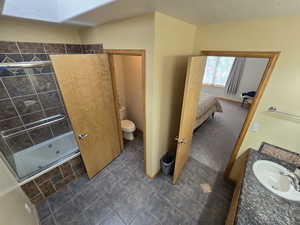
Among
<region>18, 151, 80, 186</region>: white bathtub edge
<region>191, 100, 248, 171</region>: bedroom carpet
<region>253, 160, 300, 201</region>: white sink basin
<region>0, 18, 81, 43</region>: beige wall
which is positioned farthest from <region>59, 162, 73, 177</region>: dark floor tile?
<region>253, 160, 300, 201</region>: white sink basin

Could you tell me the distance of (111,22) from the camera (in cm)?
164

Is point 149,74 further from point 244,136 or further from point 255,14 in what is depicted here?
point 244,136

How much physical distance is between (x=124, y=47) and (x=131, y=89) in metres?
1.59

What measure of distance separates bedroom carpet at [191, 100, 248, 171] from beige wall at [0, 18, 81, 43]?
3.45m

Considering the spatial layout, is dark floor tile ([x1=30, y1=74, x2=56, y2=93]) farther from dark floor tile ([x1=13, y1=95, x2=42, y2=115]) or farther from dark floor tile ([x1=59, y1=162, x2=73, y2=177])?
dark floor tile ([x1=59, y1=162, x2=73, y2=177])

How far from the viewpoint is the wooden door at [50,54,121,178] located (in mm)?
1571

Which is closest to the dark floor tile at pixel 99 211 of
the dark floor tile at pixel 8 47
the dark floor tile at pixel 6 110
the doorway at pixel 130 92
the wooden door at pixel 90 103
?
the wooden door at pixel 90 103

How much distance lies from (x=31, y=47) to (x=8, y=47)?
0.82 feet

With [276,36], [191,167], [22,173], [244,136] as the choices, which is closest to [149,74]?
[276,36]

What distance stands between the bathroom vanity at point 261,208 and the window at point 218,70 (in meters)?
5.66

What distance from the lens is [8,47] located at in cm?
172

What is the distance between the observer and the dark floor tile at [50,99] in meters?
2.29

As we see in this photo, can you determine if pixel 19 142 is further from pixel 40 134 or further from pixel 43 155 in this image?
pixel 43 155

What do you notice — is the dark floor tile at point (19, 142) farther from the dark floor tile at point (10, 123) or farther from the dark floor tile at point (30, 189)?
the dark floor tile at point (30, 189)
